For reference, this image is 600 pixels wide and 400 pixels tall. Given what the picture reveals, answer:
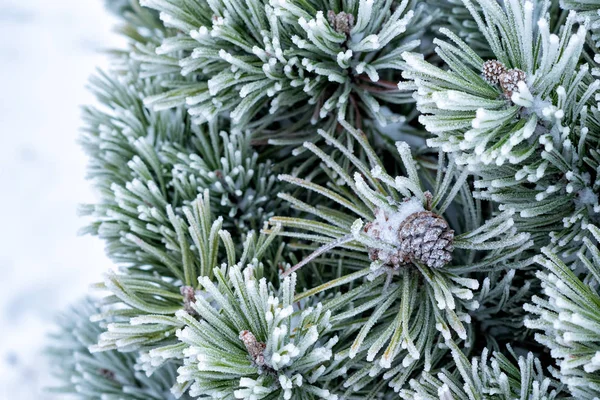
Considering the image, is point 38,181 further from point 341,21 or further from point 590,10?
point 590,10

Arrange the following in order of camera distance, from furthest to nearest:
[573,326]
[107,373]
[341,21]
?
[107,373]
[341,21]
[573,326]

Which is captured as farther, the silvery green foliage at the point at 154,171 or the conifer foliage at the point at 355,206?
the silvery green foliage at the point at 154,171

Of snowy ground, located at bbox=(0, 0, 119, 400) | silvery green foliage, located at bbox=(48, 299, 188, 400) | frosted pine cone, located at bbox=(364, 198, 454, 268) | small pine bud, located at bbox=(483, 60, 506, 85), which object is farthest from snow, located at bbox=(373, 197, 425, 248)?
snowy ground, located at bbox=(0, 0, 119, 400)

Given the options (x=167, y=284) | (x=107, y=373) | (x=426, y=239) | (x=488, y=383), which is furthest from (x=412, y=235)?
(x=107, y=373)

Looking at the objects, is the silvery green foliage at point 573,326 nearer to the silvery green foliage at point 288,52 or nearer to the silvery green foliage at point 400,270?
the silvery green foliage at point 400,270

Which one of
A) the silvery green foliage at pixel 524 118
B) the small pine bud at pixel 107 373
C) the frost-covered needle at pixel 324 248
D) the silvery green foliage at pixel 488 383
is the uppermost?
the silvery green foliage at pixel 524 118

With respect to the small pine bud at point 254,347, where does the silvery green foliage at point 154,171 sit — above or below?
above

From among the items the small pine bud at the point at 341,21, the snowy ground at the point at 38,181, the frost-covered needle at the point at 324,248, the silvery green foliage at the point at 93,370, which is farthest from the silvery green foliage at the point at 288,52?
the snowy ground at the point at 38,181

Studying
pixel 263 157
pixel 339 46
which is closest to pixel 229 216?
pixel 263 157
